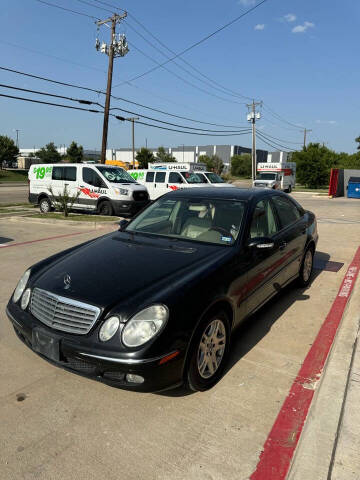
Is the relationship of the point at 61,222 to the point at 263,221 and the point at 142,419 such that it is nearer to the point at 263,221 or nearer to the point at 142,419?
the point at 263,221

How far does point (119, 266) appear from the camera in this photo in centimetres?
308

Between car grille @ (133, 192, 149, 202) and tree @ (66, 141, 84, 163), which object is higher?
tree @ (66, 141, 84, 163)

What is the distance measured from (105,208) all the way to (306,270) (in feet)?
29.6

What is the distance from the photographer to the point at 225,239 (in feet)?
11.6

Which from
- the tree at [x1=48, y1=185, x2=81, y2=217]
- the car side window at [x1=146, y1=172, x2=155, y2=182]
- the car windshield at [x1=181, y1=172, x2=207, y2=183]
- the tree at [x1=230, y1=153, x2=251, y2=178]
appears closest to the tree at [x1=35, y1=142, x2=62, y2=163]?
the tree at [x1=230, y1=153, x2=251, y2=178]

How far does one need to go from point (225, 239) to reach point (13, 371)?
7.24 feet

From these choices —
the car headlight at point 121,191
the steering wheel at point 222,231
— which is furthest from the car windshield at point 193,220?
the car headlight at point 121,191

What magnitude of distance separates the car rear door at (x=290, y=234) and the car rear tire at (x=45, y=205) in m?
11.1

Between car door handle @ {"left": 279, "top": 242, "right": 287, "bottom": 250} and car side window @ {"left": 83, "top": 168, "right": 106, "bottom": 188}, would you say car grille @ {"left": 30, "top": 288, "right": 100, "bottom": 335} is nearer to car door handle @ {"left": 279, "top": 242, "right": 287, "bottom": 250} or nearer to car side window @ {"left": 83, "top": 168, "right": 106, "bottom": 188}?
car door handle @ {"left": 279, "top": 242, "right": 287, "bottom": 250}

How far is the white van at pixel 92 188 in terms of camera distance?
41.7 feet

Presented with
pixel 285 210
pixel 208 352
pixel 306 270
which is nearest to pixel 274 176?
pixel 306 270

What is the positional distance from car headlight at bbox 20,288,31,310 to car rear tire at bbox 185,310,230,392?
54.6 inches

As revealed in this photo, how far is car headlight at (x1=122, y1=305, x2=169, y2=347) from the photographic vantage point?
2.40m

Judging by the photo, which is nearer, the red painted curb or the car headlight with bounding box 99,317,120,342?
the red painted curb
